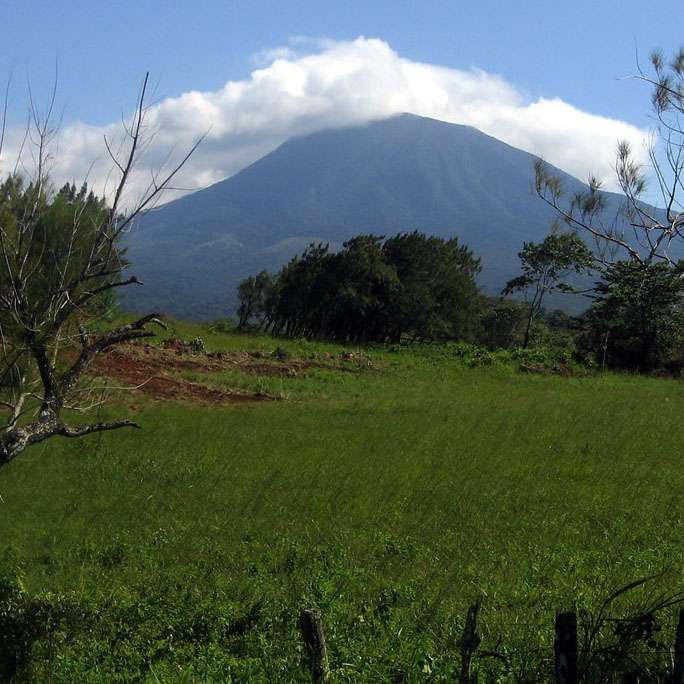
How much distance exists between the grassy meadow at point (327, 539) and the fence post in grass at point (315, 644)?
16cm

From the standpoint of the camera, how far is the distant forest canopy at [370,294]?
35.8 meters

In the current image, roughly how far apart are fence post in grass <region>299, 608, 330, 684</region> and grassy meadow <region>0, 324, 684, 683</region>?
16 centimetres

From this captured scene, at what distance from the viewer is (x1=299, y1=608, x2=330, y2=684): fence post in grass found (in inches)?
165

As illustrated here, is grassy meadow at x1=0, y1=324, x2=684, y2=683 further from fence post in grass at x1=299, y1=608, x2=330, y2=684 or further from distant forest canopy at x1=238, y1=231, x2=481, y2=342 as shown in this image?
distant forest canopy at x1=238, y1=231, x2=481, y2=342

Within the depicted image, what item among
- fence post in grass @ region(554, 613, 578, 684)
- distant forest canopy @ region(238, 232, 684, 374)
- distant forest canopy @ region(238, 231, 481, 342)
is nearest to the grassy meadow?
fence post in grass @ region(554, 613, 578, 684)

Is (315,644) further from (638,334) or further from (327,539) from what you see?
(638,334)

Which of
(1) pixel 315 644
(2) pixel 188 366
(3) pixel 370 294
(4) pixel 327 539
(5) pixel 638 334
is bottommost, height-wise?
(4) pixel 327 539

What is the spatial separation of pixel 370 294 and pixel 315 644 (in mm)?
31867

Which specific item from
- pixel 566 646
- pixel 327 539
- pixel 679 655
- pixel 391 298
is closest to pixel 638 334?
pixel 391 298

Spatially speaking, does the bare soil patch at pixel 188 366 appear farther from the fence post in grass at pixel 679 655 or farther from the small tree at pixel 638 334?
the fence post in grass at pixel 679 655

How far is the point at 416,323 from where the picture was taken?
120 feet

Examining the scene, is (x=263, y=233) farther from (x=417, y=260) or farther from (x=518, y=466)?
(x=518, y=466)

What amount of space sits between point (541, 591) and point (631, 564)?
1147mm

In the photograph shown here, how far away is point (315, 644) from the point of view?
4.21 m
